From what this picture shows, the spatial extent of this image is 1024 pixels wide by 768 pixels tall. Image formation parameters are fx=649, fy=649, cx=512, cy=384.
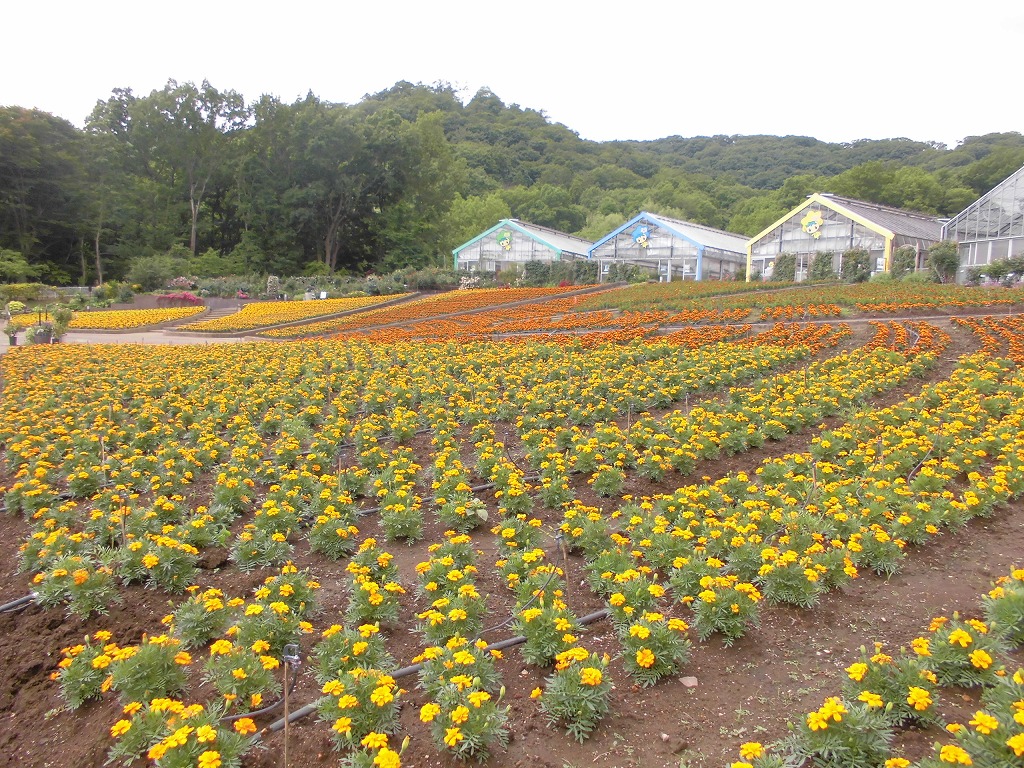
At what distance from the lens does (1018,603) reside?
3.68 m

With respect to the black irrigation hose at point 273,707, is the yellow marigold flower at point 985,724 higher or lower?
higher

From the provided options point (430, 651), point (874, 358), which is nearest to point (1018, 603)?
point (430, 651)

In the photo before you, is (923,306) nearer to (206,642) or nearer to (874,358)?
(874,358)

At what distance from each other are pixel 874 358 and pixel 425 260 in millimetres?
47807

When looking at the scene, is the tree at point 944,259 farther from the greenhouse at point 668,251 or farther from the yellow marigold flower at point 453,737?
the yellow marigold flower at point 453,737

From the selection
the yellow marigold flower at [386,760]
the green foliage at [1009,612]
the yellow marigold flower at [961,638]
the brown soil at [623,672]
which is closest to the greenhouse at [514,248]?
the brown soil at [623,672]

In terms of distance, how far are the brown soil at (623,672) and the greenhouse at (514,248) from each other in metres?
38.9

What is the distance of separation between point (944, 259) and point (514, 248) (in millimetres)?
25661

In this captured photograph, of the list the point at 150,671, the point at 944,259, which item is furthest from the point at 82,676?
the point at 944,259

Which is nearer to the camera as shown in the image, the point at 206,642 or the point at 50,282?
the point at 206,642

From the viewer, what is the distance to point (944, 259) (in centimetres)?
2619

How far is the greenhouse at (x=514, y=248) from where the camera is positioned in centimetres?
4381

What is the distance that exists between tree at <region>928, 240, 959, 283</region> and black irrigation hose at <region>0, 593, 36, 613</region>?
98.2 feet

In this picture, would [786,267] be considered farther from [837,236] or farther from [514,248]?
[514,248]
